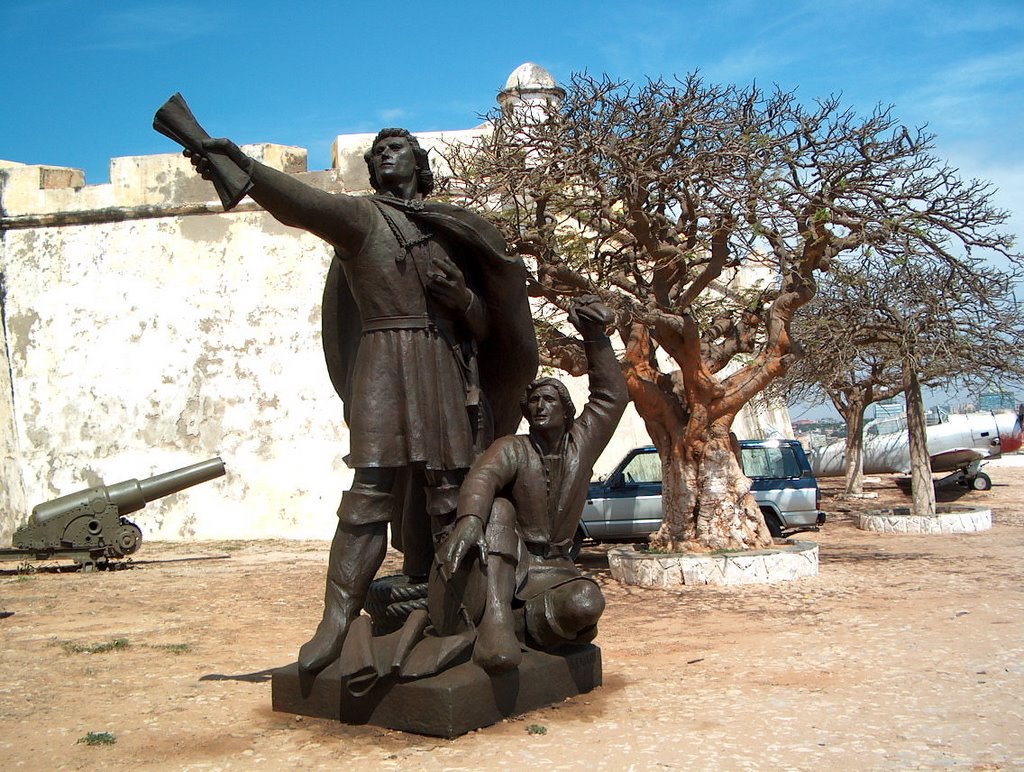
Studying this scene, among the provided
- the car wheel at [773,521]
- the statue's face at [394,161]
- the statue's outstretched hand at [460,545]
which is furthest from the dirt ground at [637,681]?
the statue's face at [394,161]

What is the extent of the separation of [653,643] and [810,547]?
3.76 metres

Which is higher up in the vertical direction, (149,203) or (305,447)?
(149,203)

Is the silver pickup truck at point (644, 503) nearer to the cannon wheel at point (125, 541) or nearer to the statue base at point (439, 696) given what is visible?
the cannon wheel at point (125, 541)

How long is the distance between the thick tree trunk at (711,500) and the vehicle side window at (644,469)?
3.55 meters

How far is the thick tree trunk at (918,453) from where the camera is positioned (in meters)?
15.0

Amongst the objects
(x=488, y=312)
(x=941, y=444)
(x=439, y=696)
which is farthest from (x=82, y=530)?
(x=941, y=444)

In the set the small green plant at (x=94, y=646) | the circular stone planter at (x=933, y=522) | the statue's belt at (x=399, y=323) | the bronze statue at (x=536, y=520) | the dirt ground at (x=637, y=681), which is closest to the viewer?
the dirt ground at (x=637, y=681)

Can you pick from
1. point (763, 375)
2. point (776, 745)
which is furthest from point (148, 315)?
point (776, 745)

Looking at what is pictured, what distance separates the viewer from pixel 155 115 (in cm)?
404

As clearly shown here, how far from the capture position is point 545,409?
4.77 meters

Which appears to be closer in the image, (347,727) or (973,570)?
(347,727)

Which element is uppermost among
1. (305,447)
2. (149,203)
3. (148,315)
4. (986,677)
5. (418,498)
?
(149,203)

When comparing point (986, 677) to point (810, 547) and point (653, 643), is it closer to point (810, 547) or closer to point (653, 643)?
point (653, 643)

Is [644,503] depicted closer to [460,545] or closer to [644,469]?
[644,469]
